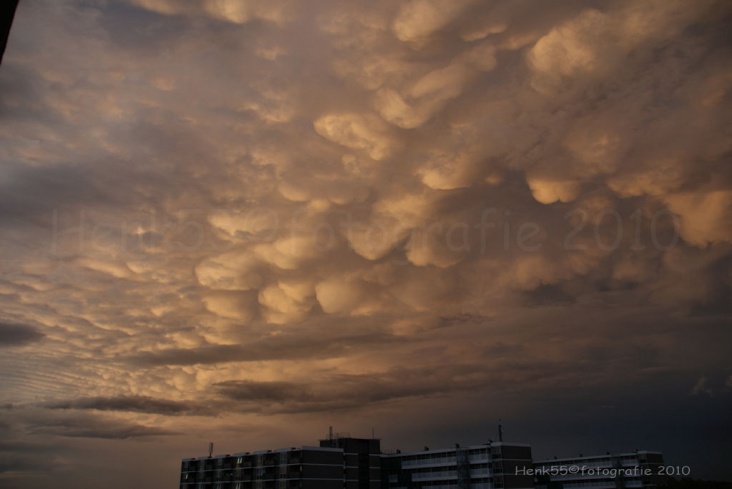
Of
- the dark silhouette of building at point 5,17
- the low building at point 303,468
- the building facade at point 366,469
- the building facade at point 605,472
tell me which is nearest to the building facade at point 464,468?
the building facade at point 366,469

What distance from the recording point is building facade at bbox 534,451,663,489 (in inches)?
6363

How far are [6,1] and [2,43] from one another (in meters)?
1.56

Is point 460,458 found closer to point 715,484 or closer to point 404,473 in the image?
point 404,473

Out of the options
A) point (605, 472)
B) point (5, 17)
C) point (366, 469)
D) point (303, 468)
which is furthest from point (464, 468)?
point (5, 17)

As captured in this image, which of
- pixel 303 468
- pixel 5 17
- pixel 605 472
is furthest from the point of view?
pixel 605 472

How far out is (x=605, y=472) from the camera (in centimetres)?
16650

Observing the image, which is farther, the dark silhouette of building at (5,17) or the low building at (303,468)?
the low building at (303,468)

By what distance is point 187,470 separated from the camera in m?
152

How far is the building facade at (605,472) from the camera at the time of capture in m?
162

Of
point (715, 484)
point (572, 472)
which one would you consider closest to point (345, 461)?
point (715, 484)

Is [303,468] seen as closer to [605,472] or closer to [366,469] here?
[366,469]

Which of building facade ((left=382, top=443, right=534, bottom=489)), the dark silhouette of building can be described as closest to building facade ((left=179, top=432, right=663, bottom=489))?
building facade ((left=382, top=443, right=534, bottom=489))

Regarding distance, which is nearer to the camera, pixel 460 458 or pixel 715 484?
pixel 715 484

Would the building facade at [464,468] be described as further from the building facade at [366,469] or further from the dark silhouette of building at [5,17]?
the dark silhouette of building at [5,17]
